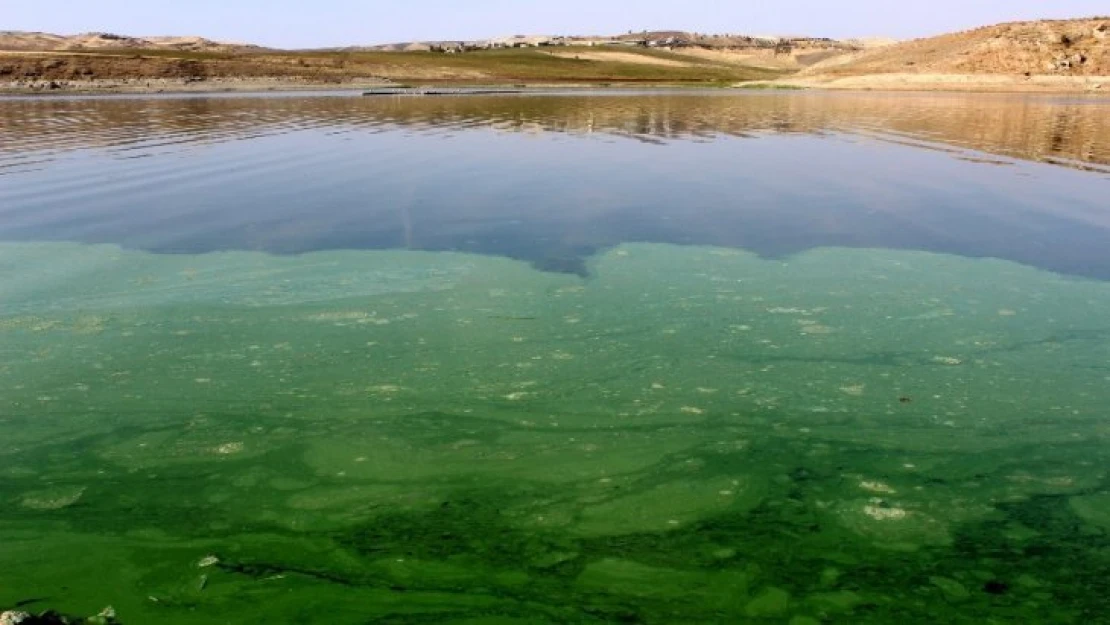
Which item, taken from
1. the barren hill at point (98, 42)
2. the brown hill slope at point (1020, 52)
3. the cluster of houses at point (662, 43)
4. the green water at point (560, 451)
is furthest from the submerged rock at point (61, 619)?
the cluster of houses at point (662, 43)

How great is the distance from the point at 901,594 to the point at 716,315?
4062 millimetres

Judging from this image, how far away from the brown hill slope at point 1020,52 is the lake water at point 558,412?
203ft

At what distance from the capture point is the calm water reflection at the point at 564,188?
10.6 m

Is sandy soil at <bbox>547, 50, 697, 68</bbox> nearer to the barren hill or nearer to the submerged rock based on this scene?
the barren hill

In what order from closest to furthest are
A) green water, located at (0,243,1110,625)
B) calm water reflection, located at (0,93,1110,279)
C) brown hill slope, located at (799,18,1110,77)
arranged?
green water, located at (0,243,1110,625)
calm water reflection, located at (0,93,1110,279)
brown hill slope, located at (799,18,1110,77)

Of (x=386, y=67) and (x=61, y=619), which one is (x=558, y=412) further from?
(x=386, y=67)

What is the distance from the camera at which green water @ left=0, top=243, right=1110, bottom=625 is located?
3732 mm

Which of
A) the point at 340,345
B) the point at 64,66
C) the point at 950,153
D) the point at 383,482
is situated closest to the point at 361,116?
the point at 950,153

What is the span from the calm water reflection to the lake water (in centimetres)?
15

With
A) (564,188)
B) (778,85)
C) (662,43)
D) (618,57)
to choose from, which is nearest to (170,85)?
(778,85)

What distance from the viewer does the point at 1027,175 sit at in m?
15.7

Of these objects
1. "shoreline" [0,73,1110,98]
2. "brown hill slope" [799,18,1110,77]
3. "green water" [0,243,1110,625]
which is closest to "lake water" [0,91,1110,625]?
"green water" [0,243,1110,625]

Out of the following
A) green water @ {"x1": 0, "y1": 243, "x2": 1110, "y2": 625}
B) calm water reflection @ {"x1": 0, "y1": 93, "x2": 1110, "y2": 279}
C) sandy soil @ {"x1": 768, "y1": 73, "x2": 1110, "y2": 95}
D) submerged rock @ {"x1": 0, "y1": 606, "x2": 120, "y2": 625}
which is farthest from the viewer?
sandy soil @ {"x1": 768, "y1": 73, "x2": 1110, "y2": 95}

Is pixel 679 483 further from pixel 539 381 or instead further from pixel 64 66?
pixel 64 66
